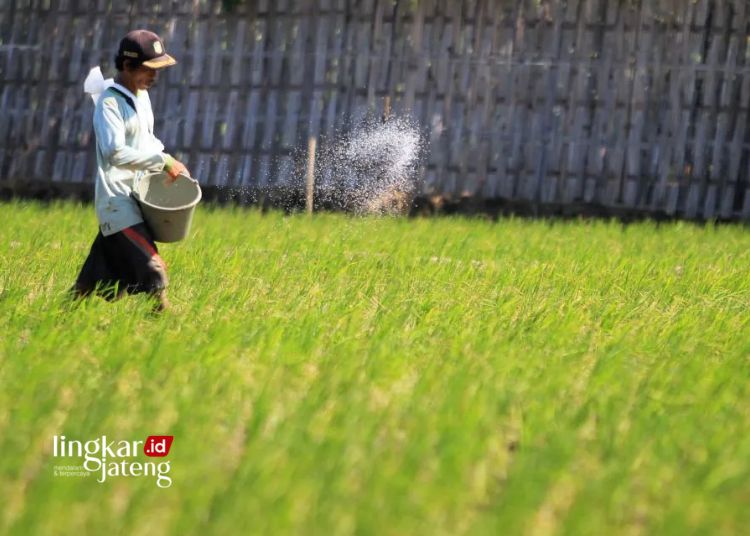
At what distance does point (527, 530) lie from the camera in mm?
2816

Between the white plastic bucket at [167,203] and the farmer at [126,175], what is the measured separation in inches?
1.5

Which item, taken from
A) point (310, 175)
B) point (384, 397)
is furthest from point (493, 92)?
point (384, 397)

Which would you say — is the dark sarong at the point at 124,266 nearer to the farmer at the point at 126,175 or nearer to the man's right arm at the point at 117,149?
the farmer at the point at 126,175

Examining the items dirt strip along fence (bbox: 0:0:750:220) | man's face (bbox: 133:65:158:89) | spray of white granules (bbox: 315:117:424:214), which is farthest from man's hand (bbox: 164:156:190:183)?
dirt strip along fence (bbox: 0:0:750:220)

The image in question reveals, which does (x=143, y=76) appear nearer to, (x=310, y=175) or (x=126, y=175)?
(x=126, y=175)

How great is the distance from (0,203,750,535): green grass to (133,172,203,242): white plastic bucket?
29 centimetres

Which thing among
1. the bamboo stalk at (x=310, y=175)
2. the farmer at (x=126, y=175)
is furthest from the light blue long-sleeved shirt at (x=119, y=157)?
the bamboo stalk at (x=310, y=175)

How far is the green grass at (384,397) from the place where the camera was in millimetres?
2895

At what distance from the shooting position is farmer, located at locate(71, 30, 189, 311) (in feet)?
17.2

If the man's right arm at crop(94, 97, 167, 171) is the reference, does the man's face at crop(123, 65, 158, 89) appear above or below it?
above

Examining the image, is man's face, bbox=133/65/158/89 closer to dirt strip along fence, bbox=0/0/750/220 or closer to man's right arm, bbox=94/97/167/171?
man's right arm, bbox=94/97/167/171

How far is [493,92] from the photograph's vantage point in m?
11.5

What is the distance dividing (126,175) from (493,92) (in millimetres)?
6468

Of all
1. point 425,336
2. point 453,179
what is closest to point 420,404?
point 425,336
